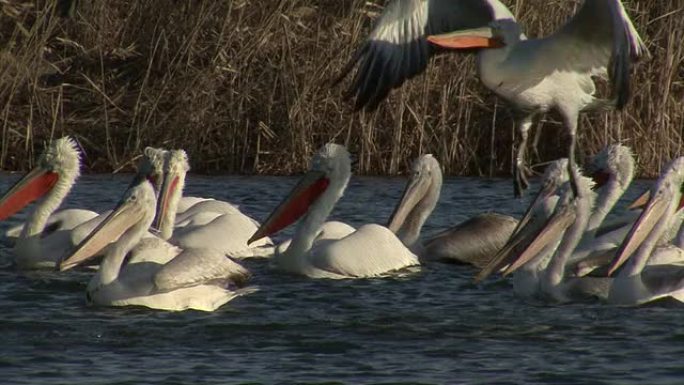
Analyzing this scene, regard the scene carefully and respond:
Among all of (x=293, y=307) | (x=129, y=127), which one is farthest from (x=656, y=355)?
(x=129, y=127)

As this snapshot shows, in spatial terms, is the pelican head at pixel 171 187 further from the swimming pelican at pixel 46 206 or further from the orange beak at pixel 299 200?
the orange beak at pixel 299 200

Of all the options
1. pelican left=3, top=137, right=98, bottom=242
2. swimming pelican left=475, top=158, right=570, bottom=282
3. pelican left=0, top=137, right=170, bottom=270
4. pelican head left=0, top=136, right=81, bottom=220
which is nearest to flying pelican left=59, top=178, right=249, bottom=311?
swimming pelican left=475, top=158, right=570, bottom=282

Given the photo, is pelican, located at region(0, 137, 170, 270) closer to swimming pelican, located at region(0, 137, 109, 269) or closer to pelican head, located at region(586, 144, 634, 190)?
swimming pelican, located at region(0, 137, 109, 269)

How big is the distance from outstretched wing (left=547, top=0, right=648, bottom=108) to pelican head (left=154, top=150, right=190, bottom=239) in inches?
88.0

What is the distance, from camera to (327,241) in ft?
26.7

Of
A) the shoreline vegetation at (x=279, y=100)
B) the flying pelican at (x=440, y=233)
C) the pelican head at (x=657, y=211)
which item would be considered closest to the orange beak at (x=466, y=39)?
the flying pelican at (x=440, y=233)

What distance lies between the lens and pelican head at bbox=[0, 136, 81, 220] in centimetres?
879

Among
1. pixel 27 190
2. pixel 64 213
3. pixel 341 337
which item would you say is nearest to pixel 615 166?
pixel 341 337

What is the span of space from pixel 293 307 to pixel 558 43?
7.45ft

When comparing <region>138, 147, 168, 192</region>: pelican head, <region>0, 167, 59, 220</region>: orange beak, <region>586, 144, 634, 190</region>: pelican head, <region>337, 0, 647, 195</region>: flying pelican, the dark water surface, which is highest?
<region>337, 0, 647, 195</region>: flying pelican

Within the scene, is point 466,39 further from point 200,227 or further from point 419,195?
point 200,227

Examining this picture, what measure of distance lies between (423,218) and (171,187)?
1442 millimetres

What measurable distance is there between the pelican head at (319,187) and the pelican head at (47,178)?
1.21m

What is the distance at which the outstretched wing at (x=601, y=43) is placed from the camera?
7.55 meters
